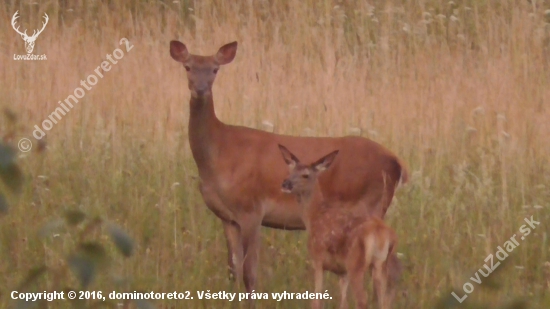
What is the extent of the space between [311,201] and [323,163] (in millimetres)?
221

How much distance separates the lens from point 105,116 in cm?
856

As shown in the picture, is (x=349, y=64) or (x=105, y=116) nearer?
(x=105, y=116)

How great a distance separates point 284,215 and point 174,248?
2.14 feet


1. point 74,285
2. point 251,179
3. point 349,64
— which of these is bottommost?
point 74,285

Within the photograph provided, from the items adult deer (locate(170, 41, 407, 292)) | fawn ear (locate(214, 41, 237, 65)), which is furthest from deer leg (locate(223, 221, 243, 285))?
fawn ear (locate(214, 41, 237, 65))

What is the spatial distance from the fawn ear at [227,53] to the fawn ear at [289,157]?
1.01 m

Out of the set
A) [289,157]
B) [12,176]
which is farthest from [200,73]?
[12,176]

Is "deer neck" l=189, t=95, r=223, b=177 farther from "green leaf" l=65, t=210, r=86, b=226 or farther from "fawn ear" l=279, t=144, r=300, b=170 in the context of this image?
"green leaf" l=65, t=210, r=86, b=226

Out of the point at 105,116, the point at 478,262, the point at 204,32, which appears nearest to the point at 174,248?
the point at 478,262

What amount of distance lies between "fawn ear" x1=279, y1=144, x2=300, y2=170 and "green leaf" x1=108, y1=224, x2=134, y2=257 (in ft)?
11.9

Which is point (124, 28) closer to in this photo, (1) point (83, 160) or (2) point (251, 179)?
(1) point (83, 160)

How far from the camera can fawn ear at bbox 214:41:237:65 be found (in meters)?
6.34

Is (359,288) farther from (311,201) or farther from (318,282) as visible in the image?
(311,201)

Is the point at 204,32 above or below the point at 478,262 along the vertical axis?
above
